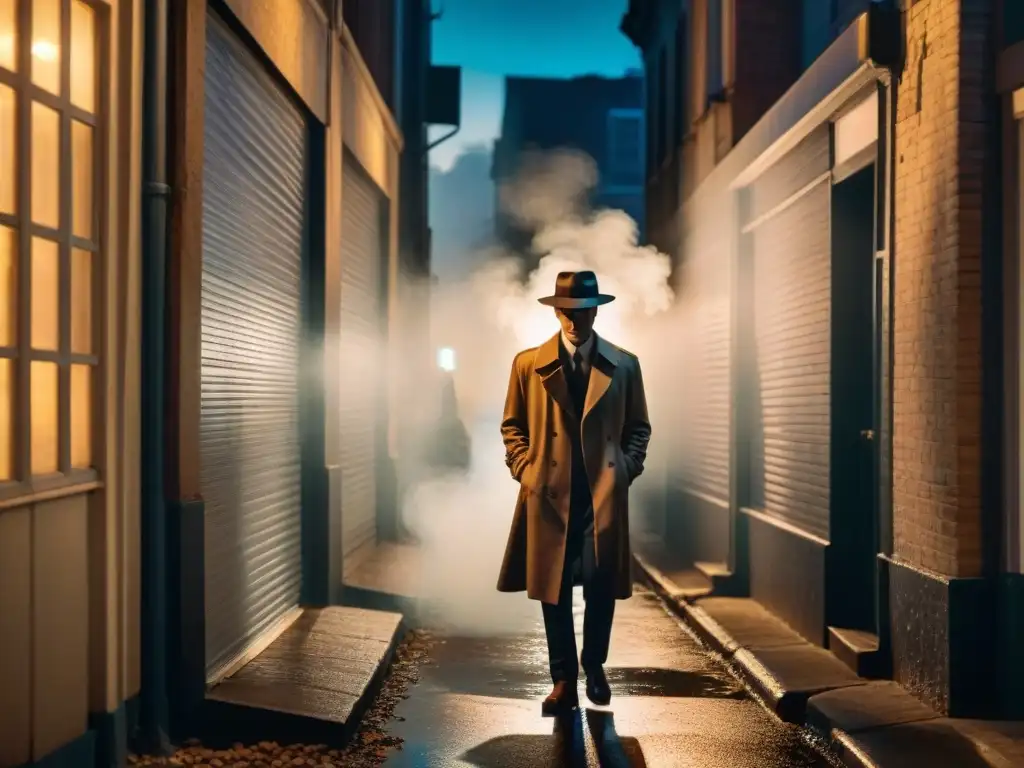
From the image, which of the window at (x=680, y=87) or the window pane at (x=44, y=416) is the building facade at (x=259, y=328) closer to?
the window pane at (x=44, y=416)

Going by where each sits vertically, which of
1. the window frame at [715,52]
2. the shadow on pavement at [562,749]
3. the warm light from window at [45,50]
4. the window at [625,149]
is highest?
the window at [625,149]

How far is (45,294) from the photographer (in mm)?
4797

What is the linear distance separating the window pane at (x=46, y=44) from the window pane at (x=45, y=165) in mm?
112

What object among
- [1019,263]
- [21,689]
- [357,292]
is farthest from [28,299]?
[357,292]

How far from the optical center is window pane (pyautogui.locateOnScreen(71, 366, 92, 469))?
5.05 meters

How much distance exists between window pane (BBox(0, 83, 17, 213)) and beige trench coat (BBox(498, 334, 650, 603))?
10.1 ft

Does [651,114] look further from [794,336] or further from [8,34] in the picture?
[8,34]

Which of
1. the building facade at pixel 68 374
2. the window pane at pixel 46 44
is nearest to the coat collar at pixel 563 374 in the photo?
the building facade at pixel 68 374

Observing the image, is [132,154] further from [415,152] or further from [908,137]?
[415,152]

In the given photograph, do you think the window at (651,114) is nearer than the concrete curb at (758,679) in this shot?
No

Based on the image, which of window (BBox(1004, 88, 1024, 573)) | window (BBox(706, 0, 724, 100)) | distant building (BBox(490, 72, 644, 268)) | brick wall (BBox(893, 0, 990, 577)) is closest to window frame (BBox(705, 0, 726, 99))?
window (BBox(706, 0, 724, 100))

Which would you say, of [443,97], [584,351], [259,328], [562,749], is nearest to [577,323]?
[584,351]

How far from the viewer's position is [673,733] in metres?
6.28

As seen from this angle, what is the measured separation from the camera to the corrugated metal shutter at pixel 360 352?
11.2 meters
